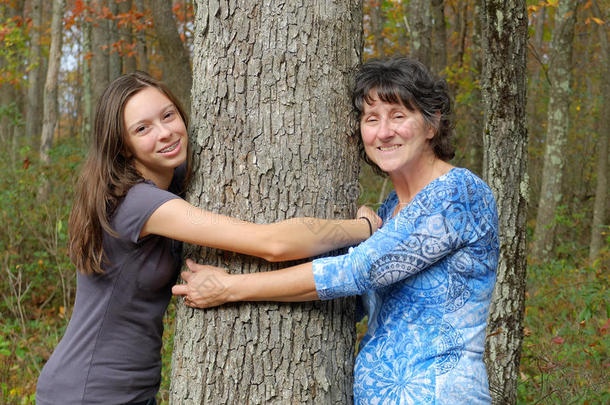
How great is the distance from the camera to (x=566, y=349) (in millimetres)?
4859

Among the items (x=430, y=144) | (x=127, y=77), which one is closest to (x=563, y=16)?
(x=430, y=144)

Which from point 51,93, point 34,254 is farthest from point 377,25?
point 34,254

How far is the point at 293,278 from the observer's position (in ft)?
6.59

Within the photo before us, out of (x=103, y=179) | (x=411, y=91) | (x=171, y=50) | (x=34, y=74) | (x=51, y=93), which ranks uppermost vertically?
(x=34, y=74)

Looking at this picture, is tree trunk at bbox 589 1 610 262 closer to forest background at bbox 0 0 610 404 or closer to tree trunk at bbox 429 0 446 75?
forest background at bbox 0 0 610 404

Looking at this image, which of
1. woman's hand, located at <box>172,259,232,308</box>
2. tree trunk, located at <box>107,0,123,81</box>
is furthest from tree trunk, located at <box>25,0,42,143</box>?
woman's hand, located at <box>172,259,232,308</box>

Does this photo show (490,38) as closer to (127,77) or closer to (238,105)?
(238,105)

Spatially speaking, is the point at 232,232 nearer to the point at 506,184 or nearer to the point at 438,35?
the point at 506,184

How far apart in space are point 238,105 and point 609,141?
8.78m

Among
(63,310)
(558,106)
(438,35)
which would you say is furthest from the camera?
(438,35)

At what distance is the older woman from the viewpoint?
6.33ft

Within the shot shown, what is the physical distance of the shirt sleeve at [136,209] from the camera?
202 cm

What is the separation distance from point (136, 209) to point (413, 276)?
105 centimetres

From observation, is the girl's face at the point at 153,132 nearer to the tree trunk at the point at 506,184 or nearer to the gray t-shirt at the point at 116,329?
the gray t-shirt at the point at 116,329
